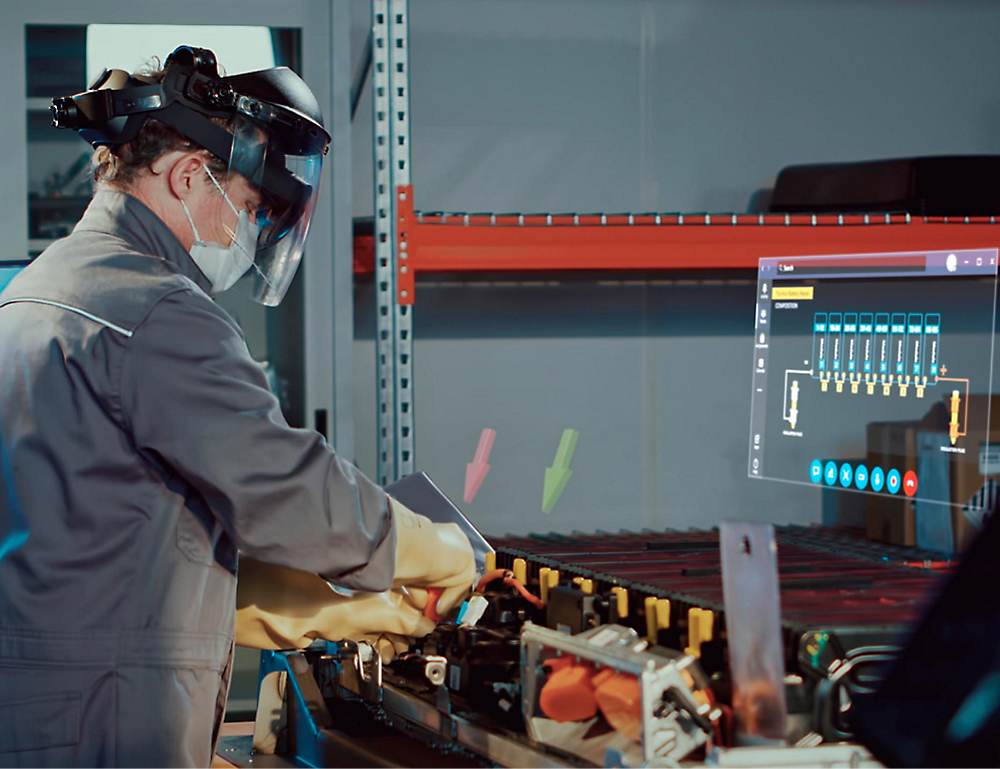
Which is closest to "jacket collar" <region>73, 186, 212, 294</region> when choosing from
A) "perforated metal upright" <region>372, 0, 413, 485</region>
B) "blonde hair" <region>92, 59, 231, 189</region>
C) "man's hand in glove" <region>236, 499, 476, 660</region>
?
"blonde hair" <region>92, 59, 231, 189</region>

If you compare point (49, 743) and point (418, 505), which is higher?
point (418, 505)

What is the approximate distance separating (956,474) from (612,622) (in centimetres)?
52

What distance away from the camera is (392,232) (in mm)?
1635

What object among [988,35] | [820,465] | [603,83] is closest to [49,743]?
[820,465]

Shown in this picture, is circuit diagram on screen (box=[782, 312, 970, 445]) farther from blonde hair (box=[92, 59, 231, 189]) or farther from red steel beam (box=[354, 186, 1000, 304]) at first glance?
blonde hair (box=[92, 59, 231, 189])

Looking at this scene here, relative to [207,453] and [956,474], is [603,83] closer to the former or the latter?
[956,474]

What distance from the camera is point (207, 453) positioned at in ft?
3.15

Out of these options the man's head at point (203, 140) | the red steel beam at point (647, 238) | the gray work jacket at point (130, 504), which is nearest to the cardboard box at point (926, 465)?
the red steel beam at point (647, 238)

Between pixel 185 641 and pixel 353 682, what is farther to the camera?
pixel 353 682

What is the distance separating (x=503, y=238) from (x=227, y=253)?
1.93ft

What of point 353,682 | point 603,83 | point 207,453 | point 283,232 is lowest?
point 353,682

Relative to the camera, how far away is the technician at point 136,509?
3.19ft

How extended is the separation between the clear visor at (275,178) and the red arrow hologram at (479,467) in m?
1.02

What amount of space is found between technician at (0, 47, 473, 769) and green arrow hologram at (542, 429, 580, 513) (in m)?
1.19
